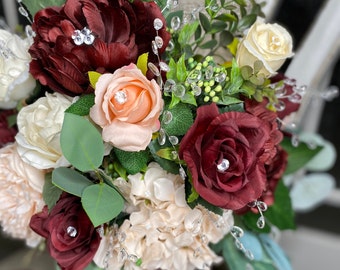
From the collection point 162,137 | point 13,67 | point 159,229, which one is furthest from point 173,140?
point 13,67

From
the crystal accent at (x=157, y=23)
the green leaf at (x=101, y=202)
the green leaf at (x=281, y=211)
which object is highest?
the crystal accent at (x=157, y=23)

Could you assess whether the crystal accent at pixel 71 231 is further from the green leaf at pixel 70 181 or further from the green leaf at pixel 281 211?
the green leaf at pixel 281 211

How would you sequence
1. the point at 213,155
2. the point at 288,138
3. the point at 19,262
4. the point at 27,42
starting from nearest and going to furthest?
the point at 213,155, the point at 27,42, the point at 288,138, the point at 19,262

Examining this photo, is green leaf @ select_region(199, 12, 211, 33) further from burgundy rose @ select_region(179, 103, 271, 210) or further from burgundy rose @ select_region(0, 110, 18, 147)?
burgundy rose @ select_region(0, 110, 18, 147)

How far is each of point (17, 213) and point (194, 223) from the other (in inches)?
8.8

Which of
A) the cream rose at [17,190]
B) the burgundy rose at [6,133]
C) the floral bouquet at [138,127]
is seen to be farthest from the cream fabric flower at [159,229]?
the burgundy rose at [6,133]

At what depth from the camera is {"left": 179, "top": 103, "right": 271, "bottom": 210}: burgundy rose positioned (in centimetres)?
49

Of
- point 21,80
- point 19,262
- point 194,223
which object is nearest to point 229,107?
point 194,223

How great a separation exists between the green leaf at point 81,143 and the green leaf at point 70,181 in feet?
0.08

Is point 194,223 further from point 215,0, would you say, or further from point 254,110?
point 215,0

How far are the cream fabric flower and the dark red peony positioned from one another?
0.43 feet

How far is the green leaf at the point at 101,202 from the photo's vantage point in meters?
0.52

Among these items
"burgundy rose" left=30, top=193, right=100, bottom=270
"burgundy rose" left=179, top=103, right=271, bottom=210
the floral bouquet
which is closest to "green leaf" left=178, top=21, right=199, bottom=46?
the floral bouquet

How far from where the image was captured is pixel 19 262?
1.12 m
